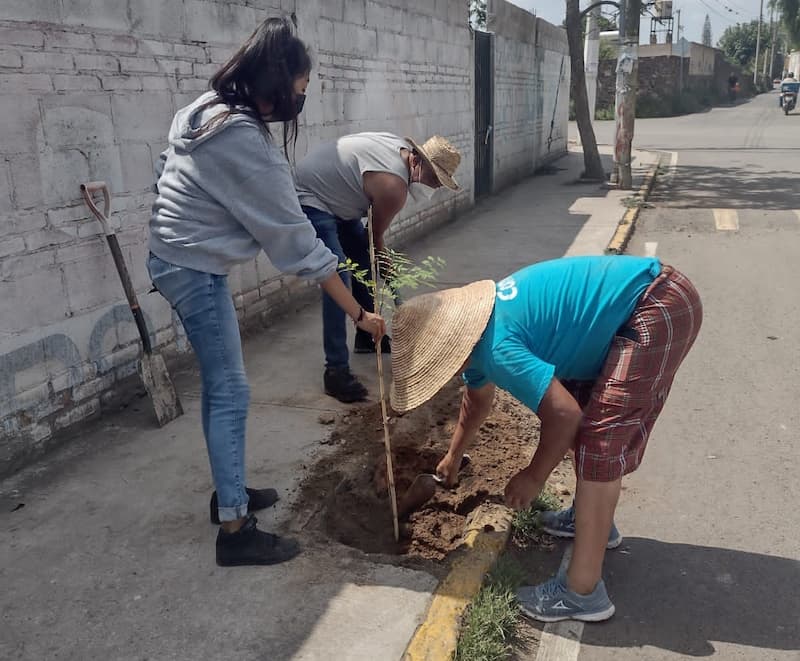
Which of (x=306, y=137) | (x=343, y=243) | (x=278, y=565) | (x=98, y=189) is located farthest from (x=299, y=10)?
(x=278, y=565)

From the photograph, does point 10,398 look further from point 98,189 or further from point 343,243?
point 343,243

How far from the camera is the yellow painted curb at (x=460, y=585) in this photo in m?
2.51

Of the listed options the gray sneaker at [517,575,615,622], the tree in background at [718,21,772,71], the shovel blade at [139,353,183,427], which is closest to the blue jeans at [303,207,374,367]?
the shovel blade at [139,353,183,427]

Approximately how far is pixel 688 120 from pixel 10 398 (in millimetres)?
Result: 34500

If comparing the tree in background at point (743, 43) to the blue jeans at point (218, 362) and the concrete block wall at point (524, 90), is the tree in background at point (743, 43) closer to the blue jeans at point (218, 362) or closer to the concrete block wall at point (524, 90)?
the concrete block wall at point (524, 90)

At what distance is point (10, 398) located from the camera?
11.9 feet

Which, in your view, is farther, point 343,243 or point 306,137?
point 306,137

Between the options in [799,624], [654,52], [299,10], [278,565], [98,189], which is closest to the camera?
[799,624]

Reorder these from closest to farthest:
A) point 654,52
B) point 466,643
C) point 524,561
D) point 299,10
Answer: point 466,643, point 524,561, point 299,10, point 654,52


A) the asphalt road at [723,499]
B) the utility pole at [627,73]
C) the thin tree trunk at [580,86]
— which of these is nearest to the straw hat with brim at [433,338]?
the asphalt road at [723,499]

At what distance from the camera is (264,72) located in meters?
2.63

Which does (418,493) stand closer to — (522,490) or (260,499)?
(260,499)

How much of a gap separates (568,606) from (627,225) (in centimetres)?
810

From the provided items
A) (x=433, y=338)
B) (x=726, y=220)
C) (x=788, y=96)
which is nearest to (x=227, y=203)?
(x=433, y=338)
